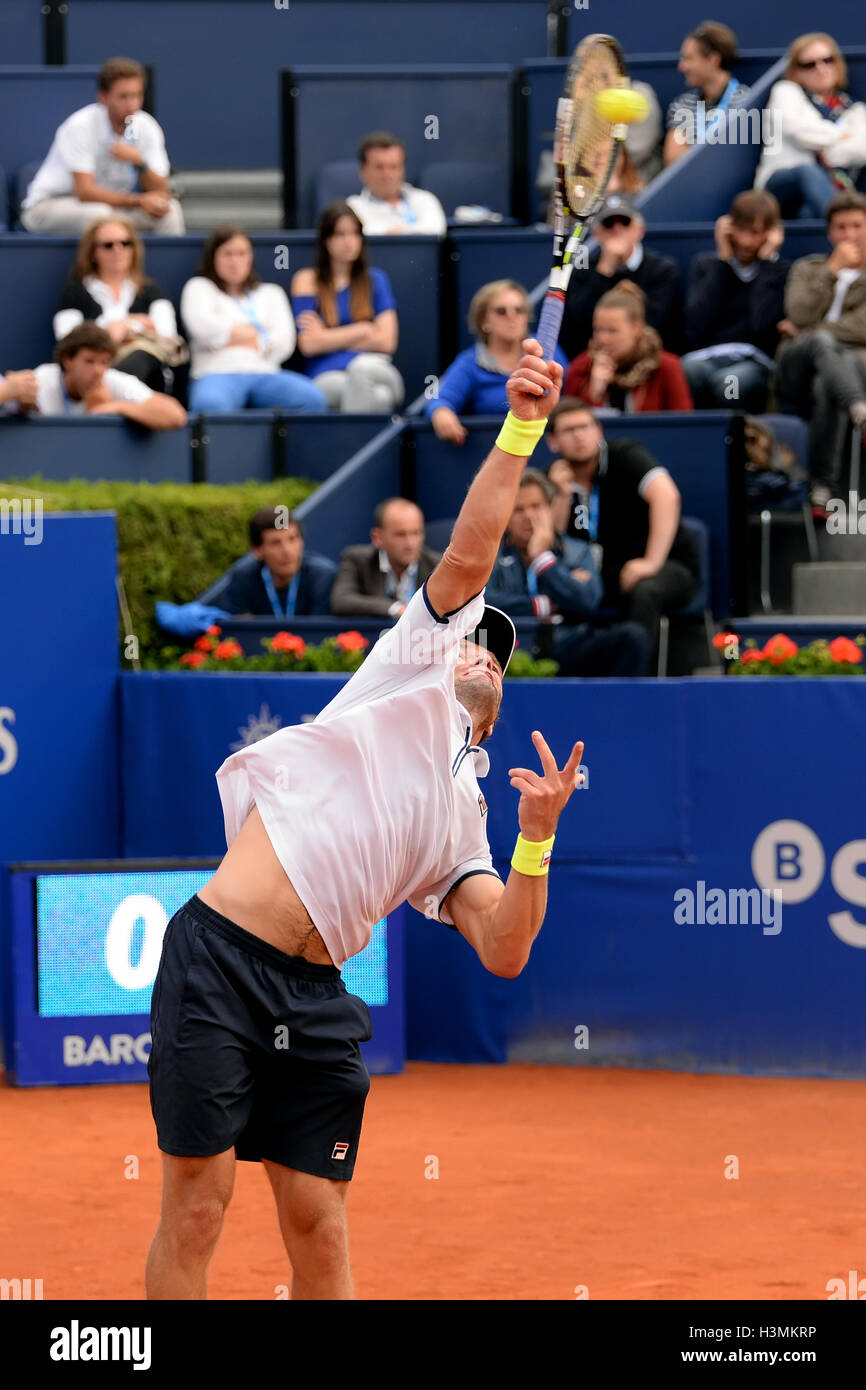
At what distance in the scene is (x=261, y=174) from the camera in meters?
14.1

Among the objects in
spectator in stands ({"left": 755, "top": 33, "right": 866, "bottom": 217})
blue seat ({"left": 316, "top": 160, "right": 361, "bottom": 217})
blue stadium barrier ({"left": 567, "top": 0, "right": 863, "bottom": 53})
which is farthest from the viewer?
blue stadium barrier ({"left": 567, "top": 0, "right": 863, "bottom": 53})

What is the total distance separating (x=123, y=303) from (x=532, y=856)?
7.38 m

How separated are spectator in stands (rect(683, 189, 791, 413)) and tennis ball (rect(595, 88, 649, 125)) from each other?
531 centimetres

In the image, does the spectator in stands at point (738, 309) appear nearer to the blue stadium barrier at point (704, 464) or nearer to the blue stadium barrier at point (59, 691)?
the blue stadium barrier at point (704, 464)

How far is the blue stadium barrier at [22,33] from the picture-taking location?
1427cm

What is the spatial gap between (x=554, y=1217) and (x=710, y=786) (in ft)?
7.01

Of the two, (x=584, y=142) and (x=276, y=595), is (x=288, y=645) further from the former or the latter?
(x=584, y=142)

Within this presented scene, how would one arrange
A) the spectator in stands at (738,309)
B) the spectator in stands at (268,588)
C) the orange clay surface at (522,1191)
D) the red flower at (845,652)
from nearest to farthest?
the orange clay surface at (522,1191) → the red flower at (845,652) → the spectator in stands at (268,588) → the spectator in stands at (738,309)

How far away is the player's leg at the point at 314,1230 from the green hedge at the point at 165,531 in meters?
5.41

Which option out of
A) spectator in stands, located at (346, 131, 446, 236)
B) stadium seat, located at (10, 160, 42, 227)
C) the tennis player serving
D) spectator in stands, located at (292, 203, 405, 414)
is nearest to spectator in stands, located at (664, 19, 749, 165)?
spectator in stands, located at (346, 131, 446, 236)

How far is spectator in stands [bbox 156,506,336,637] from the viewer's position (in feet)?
29.0

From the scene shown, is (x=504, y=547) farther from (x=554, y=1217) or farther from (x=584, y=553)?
(x=554, y=1217)

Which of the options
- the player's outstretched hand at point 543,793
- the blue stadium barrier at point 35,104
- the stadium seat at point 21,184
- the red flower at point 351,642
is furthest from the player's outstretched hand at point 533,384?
the blue stadium barrier at point 35,104

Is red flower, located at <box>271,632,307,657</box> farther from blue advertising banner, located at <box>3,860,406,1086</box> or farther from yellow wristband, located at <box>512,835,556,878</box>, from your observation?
yellow wristband, located at <box>512,835,556,878</box>
